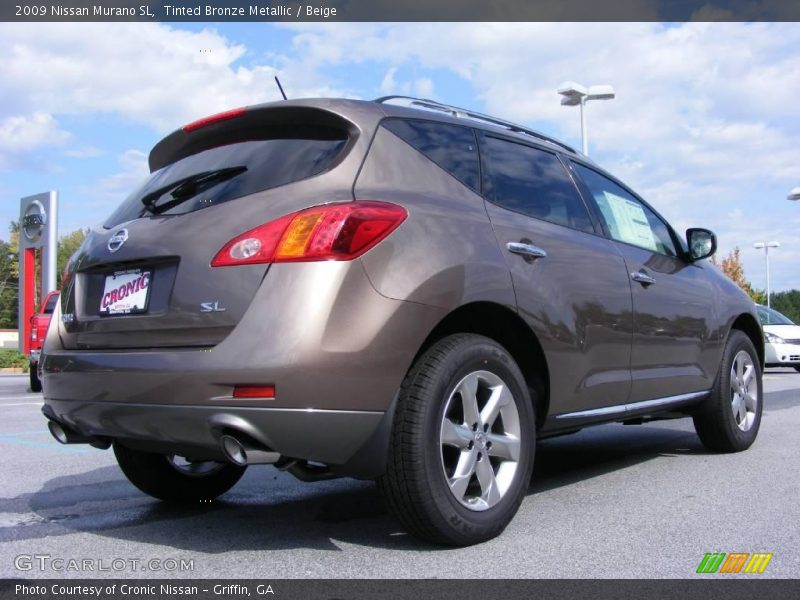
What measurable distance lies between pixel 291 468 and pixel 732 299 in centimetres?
379

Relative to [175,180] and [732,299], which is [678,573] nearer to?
[175,180]

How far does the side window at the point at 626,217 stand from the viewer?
4613 millimetres

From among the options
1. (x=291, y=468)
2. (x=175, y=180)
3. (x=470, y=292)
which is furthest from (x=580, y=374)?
(x=175, y=180)

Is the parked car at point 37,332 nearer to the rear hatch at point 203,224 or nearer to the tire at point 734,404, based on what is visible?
the rear hatch at point 203,224

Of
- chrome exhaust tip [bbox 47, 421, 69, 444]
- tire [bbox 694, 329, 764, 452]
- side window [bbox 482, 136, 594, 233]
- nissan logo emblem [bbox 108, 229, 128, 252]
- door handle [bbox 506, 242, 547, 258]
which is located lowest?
tire [bbox 694, 329, 764, 452]

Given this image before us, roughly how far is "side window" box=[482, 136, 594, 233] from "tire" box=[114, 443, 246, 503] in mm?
1975

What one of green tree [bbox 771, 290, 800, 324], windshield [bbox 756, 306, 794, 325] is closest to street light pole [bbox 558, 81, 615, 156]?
windshield [bbox 756, 306, 794, 325]

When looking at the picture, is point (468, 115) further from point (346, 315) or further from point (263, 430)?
point (263, 430)

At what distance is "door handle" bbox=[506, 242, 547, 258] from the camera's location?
11.6 feet

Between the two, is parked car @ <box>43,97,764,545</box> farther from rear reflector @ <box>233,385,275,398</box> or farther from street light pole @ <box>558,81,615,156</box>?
street light pole @ <box>558,81,615,156</box>

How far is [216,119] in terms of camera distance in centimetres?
351

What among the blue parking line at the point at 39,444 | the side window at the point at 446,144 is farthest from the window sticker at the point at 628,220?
the blue parking line at the point at 39,444

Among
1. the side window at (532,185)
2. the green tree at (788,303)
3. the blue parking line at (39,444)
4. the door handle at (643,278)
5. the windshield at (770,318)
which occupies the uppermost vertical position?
the side window at (532,185)
